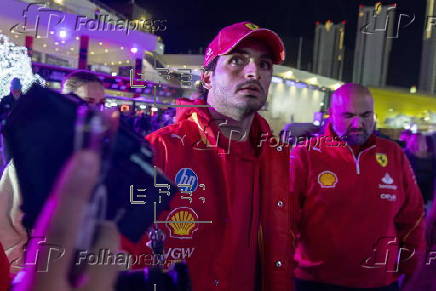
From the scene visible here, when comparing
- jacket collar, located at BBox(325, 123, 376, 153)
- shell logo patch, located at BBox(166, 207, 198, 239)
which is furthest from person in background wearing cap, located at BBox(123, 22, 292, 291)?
jacket collar, located at BBox(325, 123, 376, 153)

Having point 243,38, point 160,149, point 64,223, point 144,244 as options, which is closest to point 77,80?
point 160,149

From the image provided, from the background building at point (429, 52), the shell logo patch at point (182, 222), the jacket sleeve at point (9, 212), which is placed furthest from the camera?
the background building at point (429, 52)

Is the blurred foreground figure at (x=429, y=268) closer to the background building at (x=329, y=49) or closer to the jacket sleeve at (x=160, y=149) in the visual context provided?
the jacket sleeve at (x=160, y=149)

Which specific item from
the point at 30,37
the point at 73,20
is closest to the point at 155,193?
the point at 73,20

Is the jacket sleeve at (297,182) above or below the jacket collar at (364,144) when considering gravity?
below

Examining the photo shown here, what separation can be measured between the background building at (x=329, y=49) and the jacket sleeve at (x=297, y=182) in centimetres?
100

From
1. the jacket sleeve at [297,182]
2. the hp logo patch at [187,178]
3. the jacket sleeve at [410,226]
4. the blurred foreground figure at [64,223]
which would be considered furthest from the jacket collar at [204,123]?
the jacket sleeve at [410,226]

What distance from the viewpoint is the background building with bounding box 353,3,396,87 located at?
1878 mm

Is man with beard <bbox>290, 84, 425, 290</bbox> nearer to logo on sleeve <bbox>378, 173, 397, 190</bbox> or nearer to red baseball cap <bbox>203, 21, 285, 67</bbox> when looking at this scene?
logo on sleeve <bbox>378, 173, 397, 190</bbox>

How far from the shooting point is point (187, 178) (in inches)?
42.3

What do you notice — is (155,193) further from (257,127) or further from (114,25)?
(114,25)

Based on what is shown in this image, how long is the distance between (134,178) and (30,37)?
2056mm

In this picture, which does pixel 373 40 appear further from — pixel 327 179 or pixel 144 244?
pixel 144 244

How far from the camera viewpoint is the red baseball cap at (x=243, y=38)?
1.14 meters
